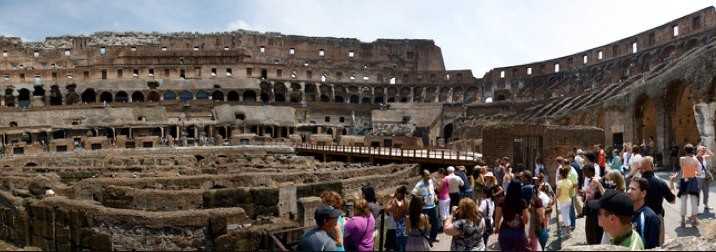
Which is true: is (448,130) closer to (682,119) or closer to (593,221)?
(682,119)

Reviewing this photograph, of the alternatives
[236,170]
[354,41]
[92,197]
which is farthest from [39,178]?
[354,41]

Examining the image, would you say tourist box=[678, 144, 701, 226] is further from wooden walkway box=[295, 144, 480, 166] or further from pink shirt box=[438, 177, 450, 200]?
wooden walkway box=[295, 144, 480, 166]

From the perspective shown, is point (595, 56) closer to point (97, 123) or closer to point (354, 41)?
point (354, 41)

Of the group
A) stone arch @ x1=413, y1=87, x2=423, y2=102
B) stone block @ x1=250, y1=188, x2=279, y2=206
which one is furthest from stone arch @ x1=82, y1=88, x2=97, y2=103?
stone block @ x1=250, y1=188, x2=279, y2=206

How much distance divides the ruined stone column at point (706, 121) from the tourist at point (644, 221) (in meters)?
13.9

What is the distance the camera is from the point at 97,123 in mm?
41719

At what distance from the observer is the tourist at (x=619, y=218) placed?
3992 mm

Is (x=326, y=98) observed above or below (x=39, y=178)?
above

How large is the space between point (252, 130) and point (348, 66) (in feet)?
83.0

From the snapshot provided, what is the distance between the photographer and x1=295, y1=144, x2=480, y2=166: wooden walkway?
22.6 meters

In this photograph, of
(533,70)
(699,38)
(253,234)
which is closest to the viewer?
(253,234)

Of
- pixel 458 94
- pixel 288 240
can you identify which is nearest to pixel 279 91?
pixel 458 94

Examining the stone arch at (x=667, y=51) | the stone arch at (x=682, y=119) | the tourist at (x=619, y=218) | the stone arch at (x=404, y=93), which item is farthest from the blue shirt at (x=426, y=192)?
the stone arch at (x=404, y=93)

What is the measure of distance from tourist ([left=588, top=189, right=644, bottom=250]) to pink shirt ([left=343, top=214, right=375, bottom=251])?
2.87 m
